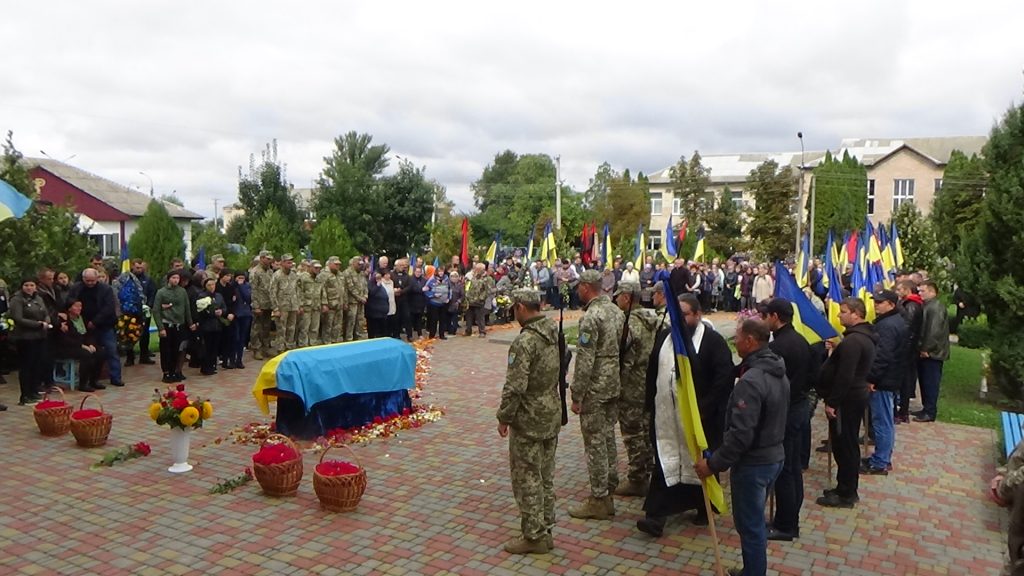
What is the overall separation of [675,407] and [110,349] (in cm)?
914

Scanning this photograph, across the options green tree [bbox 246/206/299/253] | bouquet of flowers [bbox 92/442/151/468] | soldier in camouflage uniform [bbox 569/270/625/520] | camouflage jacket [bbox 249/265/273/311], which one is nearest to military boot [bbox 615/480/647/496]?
soldier in camouflage uniform [bbox 569/270/625/520]

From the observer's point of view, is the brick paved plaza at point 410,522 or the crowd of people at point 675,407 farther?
the brick paved plaza at point 410,522

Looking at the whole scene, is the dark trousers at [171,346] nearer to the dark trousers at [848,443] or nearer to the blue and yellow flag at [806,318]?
the blue and yellow flag at [806,318]

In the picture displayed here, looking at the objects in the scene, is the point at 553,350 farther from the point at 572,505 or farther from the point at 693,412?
the point at 572,505

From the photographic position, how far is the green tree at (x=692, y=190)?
181ft

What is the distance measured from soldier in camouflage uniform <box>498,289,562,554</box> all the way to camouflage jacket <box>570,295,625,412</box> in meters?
0.54

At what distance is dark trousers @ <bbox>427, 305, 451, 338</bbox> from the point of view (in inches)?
705

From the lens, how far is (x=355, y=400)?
30.2 ft

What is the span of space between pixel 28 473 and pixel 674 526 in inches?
249

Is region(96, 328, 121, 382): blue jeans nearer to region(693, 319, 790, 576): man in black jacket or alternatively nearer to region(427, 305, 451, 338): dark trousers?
region(427, 305, 451, 338): dark trousers

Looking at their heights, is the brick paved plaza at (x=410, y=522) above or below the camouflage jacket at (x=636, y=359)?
below

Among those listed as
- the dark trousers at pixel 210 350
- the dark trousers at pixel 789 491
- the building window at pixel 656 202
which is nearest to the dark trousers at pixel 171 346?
the dark trousers at pixel 210 350

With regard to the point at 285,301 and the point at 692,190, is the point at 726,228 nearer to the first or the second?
the point at 692,190

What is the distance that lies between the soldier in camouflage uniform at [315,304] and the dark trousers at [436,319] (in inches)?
136
